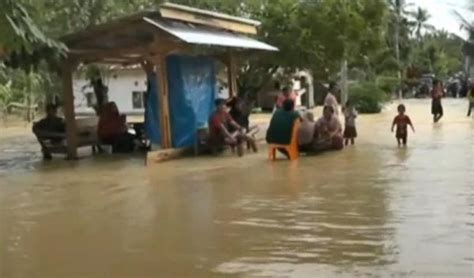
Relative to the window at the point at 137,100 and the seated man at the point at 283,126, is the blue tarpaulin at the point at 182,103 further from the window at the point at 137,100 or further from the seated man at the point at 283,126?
the window at the point at 137,100

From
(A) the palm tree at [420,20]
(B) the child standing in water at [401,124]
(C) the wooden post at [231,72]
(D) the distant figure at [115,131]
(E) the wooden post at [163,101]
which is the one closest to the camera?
(E) the wooden post at [163,101]

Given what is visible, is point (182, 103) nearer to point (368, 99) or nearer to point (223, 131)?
point (223, 131)

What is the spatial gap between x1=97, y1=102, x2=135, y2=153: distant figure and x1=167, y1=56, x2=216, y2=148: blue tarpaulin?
1.51 m

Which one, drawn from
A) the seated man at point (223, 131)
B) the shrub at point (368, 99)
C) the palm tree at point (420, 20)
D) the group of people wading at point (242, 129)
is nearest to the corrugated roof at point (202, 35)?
the group of people wading at point (242, 129)

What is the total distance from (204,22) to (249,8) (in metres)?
8.53

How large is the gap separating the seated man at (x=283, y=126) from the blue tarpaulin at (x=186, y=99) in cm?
252

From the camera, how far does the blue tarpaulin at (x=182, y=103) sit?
66.7 feet

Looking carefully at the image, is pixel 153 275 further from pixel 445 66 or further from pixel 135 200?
pixel 445 66

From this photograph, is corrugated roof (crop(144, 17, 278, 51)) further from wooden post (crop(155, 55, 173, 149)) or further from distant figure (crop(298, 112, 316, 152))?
distant figure (crop(298, 112, 316, 152))

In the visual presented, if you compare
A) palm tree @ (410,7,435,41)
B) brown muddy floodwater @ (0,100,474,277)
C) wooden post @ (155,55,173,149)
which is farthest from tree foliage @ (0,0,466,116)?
palm tree @ (410,7,435,41)

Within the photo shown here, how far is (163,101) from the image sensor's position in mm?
19453

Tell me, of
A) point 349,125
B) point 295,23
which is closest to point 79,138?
point 349,125

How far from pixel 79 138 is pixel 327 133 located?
5691 mm

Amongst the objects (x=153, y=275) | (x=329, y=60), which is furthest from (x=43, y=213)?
(x=329, y=60)
